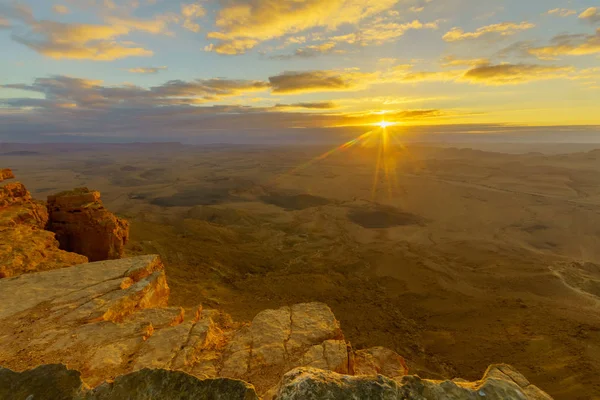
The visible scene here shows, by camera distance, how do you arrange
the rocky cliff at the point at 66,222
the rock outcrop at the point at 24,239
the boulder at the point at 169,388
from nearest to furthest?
1. the boulder at the point at 169,388
2. the rock outcrop at the point at 24,239
3. the rocky cliff at the point at 66,222

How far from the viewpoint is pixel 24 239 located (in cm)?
905

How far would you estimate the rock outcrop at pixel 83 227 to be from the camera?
455 inches

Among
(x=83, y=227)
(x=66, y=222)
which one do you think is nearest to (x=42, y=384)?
(x=83, y=227)

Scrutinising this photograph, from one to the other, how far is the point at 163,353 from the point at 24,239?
26.0ft

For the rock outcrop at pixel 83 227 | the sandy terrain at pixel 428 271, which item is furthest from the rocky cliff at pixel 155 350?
the sandy terrain at pixel 428 271

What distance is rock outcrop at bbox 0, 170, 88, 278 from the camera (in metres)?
7.93

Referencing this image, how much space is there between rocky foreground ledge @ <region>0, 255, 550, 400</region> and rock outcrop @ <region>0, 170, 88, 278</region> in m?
1.15

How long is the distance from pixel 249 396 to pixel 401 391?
1.45 metres

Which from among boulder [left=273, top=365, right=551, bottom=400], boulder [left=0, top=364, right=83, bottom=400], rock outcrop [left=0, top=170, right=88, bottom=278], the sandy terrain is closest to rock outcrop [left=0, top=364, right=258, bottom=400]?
boulder [left=0, top=364, right=83, bottom=400]

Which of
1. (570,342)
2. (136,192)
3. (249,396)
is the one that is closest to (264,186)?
(136,192)

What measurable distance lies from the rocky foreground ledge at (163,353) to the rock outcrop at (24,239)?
1148 mm

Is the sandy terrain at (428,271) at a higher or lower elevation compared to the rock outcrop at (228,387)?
→ lower

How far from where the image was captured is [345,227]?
95.5 feet

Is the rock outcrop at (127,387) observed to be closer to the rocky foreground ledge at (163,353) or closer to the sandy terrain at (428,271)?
the rocky foreground ledge at (163,353)
